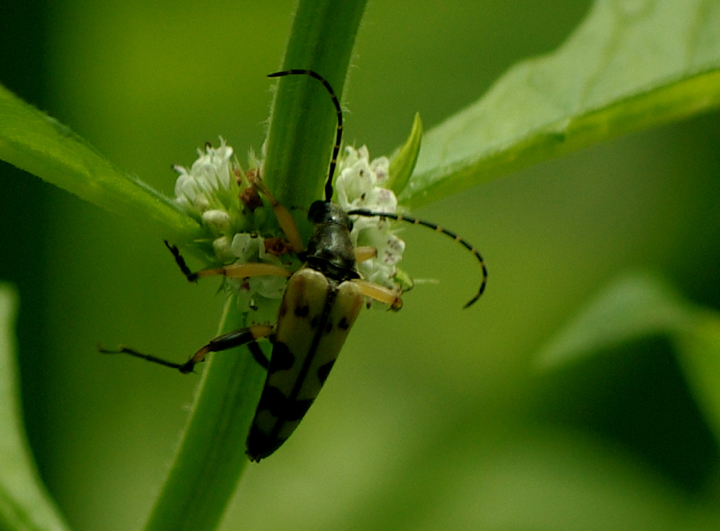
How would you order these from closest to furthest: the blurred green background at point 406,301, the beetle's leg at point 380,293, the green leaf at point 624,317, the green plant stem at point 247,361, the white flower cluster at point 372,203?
the green plant stem at point 247,361
the white flower cluster at point 372,203
the beetle's leg at point 380,293
the green leaf at point 624,317
the blurred green background at point 406,301

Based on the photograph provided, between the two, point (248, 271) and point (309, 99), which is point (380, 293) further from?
point (309, 99)

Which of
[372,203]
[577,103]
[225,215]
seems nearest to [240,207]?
[225,215]

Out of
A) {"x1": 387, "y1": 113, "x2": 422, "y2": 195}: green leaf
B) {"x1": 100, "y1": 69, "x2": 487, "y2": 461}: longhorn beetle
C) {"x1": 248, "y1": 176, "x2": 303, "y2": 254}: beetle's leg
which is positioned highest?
{"x1": 387, "y1": 113, "x2": 422, "y2": 195}: green leaf

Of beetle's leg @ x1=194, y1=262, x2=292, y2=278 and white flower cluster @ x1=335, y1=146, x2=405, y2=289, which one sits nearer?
beetle's leg @ x1=194, y1=262, x2=292, y2=278

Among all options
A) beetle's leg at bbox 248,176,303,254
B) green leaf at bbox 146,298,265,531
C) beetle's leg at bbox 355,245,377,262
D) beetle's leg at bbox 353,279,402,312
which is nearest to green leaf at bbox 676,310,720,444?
beetle's leg at bbox 353,279,402,312

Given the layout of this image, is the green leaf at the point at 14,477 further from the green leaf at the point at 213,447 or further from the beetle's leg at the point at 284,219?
the beetle's leg at the point at 284,219

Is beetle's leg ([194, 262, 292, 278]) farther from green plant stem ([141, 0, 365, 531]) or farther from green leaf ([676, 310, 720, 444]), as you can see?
green leaf ([676, 310, 720, 444])

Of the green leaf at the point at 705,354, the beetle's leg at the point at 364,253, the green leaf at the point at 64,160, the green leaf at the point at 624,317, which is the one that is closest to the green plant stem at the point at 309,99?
the green leaf at the point at 64,160
